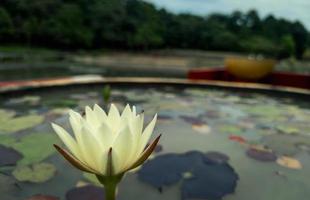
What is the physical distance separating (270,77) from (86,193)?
481 centimetres

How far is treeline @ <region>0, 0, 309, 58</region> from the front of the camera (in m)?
30.1

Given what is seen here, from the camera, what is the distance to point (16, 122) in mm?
1775

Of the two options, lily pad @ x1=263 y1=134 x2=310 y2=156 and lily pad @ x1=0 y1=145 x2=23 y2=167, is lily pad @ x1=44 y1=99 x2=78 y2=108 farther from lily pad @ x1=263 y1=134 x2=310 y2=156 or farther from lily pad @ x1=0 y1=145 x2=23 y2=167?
lily pad @ x1=263 y1=134 x2=310 y2=156

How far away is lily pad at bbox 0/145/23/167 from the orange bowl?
421 cm

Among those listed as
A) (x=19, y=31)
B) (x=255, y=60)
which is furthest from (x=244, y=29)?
(x=255, y=60)

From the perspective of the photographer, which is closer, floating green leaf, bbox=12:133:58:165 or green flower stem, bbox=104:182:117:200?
green flower stem, bbox=104:182:117:200

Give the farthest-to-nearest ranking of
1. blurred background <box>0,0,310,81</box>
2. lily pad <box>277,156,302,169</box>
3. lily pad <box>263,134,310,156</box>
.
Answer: blurred background <box>0,0,310,81</box>, lily pad <box>263,134,310,156</box>, lily pad <box>277,156,302,169</box>

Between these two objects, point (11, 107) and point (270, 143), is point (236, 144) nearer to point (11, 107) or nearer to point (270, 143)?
point (270, 143)

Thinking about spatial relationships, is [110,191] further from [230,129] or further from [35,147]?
[230,129]

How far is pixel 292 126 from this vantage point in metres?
2.12

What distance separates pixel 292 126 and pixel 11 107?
1.74m

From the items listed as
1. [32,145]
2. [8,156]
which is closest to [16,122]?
[32,145]

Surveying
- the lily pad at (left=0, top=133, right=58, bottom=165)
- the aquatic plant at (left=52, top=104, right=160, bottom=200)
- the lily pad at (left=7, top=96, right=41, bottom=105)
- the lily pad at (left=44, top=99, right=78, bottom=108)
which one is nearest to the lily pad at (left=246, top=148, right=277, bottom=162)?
the lily pad at (left=0, top=133, right=58, bottom=165)

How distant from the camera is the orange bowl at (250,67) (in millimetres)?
5082
